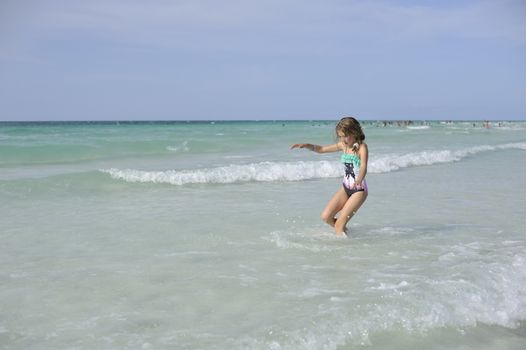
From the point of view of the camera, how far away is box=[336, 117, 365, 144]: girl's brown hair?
6469 millimetres

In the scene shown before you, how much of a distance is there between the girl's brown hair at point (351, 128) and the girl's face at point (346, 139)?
39mm

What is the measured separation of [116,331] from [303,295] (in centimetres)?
157

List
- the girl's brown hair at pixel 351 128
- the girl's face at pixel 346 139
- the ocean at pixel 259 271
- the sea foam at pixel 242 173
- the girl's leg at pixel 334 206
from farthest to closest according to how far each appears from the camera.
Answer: the sea foam at pixel 242 173
the girl's leg at pixel 334 206
the girl's face at pixel 346 139
the girl's brown hair at pixel 351 128
the ocean at pixel 259 271

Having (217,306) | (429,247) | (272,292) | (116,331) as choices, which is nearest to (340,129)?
(429,247)

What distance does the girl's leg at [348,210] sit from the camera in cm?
662

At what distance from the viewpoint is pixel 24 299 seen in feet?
14.2

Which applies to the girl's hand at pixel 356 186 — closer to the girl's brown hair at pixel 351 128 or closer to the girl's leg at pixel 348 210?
the girl's leg at pixel 348 210

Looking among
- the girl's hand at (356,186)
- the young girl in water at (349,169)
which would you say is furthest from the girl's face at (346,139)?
the girl's hand at (356,186)

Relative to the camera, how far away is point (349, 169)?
680 cm

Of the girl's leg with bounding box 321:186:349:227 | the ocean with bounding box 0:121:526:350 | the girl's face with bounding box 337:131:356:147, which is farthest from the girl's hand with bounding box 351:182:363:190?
the ocean with bounding box 0:121:526:350

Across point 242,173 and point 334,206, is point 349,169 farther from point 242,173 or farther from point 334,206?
point 242,173

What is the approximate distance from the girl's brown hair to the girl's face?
39 millimetres

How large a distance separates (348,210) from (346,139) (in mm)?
932

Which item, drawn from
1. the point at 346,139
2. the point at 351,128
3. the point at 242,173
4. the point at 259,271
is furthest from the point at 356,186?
the point at 242,173
